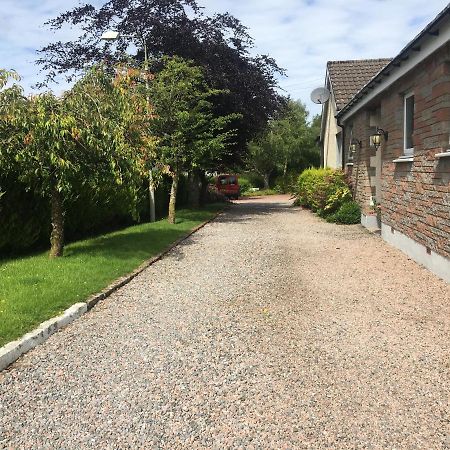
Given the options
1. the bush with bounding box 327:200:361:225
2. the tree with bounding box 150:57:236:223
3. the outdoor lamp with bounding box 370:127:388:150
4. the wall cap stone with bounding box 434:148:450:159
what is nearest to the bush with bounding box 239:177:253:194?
the tree with bounding box 150:57:236:223

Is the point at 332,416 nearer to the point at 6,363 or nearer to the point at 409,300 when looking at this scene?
the point at 6,363

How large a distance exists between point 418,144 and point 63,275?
6.02m

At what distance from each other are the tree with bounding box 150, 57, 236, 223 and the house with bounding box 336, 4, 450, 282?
4998 mm

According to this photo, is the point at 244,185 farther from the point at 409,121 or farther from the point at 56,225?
the point at 56,225

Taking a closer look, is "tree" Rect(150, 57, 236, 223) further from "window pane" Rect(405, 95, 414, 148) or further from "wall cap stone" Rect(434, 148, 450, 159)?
"wall cap stone" Rect(434, 148, 450, 159)

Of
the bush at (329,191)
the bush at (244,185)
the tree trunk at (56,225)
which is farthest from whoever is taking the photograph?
the bush at (244,185)

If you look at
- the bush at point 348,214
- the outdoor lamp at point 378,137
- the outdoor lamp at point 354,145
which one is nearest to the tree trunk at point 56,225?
the outdoor lamp at point 378,137

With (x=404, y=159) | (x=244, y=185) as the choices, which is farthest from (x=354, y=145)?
(x=244, y=185)

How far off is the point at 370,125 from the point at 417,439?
1137 centimetres

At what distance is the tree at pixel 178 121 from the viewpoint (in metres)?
14.7

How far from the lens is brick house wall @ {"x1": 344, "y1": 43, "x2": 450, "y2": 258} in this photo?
6996mm

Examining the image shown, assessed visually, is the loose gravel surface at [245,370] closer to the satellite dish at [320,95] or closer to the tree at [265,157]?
the satellite dish at [320,95]

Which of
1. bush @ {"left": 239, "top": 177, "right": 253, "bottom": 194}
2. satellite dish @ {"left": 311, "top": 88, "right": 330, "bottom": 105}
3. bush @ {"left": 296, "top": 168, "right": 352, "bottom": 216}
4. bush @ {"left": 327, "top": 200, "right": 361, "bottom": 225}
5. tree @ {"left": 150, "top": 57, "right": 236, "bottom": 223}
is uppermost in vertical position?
satellite dish @ {"left": 311, "top": 88, "right": 330, "bottom": 105}

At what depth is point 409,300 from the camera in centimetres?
598
